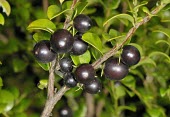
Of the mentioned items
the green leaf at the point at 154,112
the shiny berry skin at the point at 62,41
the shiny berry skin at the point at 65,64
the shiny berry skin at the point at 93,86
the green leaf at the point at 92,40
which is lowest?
the green leaf at the point at 154,112

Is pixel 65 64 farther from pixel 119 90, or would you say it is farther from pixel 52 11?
pixel 119 90

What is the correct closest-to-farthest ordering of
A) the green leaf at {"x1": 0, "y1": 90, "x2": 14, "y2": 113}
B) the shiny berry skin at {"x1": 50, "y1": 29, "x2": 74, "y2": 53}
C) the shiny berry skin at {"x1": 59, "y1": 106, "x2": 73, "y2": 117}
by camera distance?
the shiny berry skin at {"x1": 50, "y1": 29, "x2": 74, "y2": 53} → the green leaf at {"x1": 0, "y1": 90, "x2": 14, "y2": 113} → the shiny berry skin at {"x1": 59, "y1": 106, "x2": 73, "y2": 117}

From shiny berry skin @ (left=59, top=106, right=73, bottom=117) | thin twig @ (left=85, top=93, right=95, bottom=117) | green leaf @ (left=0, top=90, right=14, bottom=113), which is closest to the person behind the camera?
green leaf @ (left=0, top=90, right=14, bottom=113)

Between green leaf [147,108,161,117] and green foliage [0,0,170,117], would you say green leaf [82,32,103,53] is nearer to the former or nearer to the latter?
green foliage [0,0,170,117]

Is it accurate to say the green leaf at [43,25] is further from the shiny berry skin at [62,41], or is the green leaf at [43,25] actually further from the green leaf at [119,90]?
the green leaf at [119,90]

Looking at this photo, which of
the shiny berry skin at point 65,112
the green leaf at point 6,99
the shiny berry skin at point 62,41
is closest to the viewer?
the shiny berry skin at point 62,41

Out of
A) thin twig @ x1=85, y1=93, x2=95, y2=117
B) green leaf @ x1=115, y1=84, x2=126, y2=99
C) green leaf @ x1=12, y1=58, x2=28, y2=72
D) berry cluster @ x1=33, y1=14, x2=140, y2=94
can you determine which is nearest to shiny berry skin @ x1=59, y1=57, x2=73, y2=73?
berry cluster @ x1=33, y1=14, x2=140, y2=94

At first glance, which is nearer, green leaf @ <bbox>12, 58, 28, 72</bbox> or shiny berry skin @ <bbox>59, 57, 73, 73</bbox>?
shiny berry skin @ <bbox>59, 57, 73, 73</bbox>

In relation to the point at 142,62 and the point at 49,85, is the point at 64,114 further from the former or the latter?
the point at 49,85

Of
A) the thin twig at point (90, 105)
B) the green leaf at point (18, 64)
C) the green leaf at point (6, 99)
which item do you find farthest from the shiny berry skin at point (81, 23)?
the thin twig at point (90, 105)
